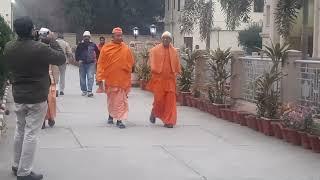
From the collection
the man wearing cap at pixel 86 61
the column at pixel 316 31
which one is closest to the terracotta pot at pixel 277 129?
the man wearing cap at pixel 86 61

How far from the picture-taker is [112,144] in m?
9.23

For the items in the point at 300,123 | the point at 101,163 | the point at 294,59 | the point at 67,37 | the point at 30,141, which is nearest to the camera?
the point at 30,141

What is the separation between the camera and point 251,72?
40.9 feet

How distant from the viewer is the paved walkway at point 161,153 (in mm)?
7309

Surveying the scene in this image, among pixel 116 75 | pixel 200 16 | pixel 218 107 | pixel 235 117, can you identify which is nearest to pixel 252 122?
pixel 235 117

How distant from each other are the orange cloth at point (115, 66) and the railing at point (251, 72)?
7.62 ft

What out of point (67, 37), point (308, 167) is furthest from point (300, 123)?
point (67, 37)

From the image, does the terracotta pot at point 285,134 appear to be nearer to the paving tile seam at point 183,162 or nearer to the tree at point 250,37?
the paving tile seam at point 183,162

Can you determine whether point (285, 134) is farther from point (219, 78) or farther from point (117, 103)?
point (219, 78)

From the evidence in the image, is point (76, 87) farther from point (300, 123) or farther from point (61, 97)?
point (300, 123)

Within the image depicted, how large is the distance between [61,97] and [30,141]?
10.1 metres

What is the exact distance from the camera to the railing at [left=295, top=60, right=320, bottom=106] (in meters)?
10.2

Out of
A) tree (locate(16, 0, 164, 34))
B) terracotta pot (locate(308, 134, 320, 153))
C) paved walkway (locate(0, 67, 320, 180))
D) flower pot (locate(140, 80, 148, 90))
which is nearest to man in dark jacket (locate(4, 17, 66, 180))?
paved walkway (locate(0, 67, 320, 180))

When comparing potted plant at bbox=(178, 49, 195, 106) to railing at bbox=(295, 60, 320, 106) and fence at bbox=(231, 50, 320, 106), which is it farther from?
railing at bbox=(295, 60, 320, 106)
